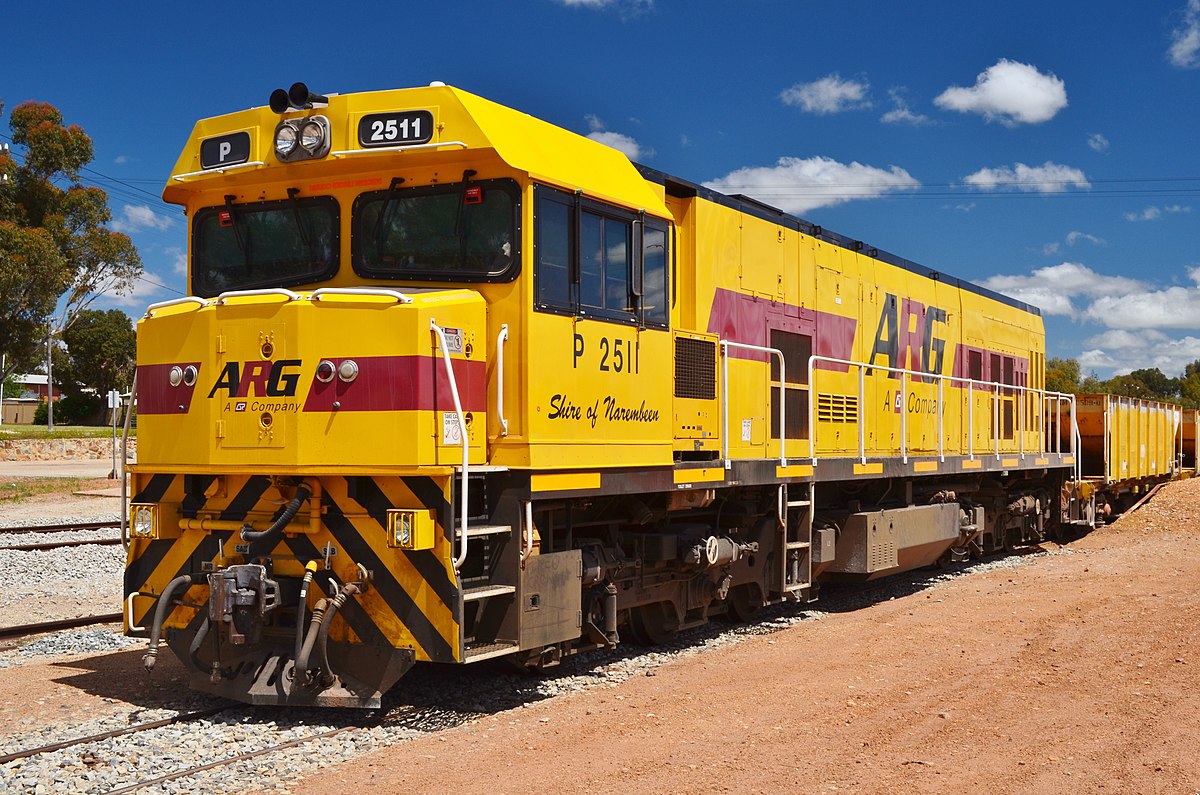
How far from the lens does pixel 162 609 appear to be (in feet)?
22.7

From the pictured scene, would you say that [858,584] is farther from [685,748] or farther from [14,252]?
[14,252]

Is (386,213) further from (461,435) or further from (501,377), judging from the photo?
(461,435)

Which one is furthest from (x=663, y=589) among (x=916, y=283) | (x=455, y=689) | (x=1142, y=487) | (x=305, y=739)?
(x=1142, y=487)

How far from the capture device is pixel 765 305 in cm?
1073

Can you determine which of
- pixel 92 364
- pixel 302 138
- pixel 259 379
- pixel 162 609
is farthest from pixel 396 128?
pixel 92 364

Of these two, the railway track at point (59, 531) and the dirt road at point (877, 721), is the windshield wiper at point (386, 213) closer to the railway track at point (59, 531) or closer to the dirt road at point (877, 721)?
the dirt road at point (877, 721)

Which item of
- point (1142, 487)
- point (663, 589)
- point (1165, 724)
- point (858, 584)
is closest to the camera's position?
point (1165, 724)

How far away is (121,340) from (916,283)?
7135 centimetres

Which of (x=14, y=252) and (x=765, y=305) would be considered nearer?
(x=765, y=305)

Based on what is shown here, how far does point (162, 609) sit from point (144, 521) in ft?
2.34

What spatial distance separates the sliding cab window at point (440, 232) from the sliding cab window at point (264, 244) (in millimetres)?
300

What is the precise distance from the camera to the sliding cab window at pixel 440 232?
702 cm

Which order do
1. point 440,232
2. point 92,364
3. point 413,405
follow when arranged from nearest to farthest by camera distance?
1. point 413,405
2. point 440,232
3. point 92,364

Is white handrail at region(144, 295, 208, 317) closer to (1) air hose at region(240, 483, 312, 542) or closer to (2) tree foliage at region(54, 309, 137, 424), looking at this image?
(1) air hose at region(240, 483, 312, 542)
